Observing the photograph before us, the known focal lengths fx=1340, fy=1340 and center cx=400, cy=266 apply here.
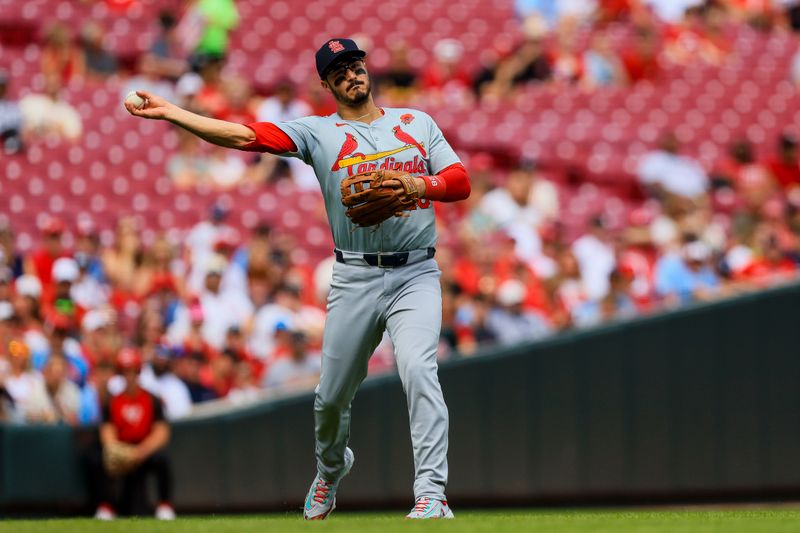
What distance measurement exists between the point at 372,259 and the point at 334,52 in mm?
838

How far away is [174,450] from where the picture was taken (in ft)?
30.4

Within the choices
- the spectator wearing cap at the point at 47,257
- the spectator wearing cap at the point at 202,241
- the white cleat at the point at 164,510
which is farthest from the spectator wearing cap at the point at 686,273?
the spectator wearing cap at the point at 47,257

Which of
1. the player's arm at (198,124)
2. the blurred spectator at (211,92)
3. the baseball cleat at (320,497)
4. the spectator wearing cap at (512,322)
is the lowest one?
the baseball cleat at (320,497)

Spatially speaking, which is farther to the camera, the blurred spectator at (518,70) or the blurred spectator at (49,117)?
the blurred spectator at (518,70)

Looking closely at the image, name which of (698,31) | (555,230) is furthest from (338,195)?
(698,31)

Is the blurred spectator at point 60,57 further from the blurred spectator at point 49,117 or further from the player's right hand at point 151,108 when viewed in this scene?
the player's right hand at point 151,108

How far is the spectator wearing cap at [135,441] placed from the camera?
8625 millimetres

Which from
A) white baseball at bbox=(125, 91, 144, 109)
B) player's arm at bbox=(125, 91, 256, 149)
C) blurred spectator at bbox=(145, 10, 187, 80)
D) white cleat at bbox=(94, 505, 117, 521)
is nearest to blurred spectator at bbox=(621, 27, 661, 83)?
blurred spectator at bbox=(145, 10, 187, 80)

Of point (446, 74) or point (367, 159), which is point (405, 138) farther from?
point (446, 74)

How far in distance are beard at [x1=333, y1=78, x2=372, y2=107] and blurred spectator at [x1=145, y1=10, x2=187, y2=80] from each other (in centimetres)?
877

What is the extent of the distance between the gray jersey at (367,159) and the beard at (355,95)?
8cm

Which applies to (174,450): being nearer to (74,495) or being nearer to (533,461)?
(74,495)

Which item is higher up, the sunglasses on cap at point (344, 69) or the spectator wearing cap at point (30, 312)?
the sunglasses on cap at point (344, 69)

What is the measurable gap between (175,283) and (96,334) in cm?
154
